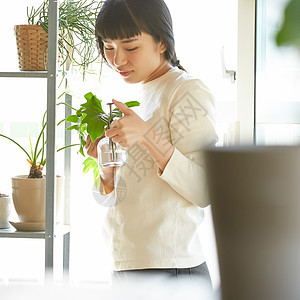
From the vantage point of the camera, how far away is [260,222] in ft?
0.64

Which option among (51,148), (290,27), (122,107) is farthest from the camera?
(51,148)

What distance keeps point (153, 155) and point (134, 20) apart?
39 cm

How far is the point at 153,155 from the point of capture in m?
1.22

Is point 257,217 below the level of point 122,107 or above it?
below

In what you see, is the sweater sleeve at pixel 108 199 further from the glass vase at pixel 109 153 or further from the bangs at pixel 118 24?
the bangs at pixel 118 24

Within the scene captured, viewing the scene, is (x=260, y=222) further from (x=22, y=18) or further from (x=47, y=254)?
(x=22, y=18)

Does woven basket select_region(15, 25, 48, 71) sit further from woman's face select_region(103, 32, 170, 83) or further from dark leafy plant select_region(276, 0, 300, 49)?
dark leafy plant select_region(276, 0, 300, 49)

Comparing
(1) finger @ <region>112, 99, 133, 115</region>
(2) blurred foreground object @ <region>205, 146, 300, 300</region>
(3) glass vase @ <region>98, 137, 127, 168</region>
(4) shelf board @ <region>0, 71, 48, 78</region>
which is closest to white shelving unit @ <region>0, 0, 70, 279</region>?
(4) shelf board @ <region>0, 71, 48, 78</region>

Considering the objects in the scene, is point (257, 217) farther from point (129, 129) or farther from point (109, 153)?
point (109, 153)

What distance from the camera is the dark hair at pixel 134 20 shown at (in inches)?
54.7

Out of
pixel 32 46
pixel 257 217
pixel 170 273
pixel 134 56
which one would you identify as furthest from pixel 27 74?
pixel 257 217

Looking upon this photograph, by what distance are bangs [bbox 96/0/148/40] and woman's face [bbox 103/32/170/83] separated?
0.01 m

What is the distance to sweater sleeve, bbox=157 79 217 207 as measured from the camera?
1239 millimetres

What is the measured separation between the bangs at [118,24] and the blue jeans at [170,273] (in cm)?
59
